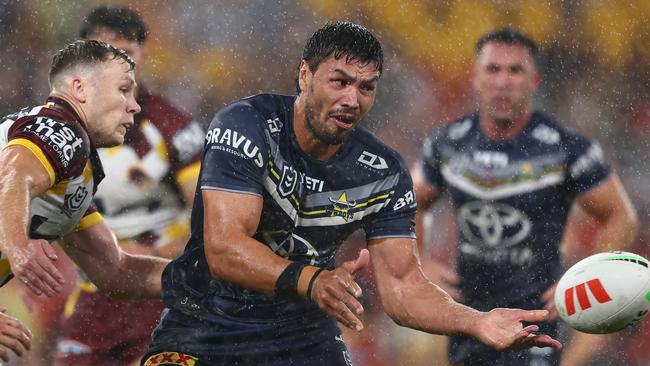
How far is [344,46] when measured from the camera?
431 cm

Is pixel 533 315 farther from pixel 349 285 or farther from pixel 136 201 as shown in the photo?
pixel 136 201

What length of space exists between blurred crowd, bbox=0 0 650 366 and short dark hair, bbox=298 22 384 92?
4.38 meters

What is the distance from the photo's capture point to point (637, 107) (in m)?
9.25

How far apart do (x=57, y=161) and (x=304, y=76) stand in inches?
38.4

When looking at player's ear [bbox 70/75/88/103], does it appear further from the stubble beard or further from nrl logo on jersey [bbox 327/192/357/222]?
nrl logo on jersey [bbox 327/192/357/222]

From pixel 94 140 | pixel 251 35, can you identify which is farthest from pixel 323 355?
pixel 251 35

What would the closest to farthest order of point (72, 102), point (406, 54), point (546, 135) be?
point (72, 102) → point (546, 135) → point (406, 54)

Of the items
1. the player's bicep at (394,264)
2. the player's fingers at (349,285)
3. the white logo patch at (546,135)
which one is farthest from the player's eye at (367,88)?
the white logo patch at (546,135)

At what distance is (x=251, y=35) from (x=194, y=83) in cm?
70

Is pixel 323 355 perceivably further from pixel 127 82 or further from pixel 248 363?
Result: pixel 127 82

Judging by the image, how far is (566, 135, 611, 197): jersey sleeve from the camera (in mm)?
6039

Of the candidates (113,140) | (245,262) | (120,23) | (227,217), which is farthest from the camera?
(120,23)

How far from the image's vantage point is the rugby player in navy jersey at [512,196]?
6039 millimetres

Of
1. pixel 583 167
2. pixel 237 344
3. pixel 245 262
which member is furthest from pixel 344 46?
pixel 583 167
